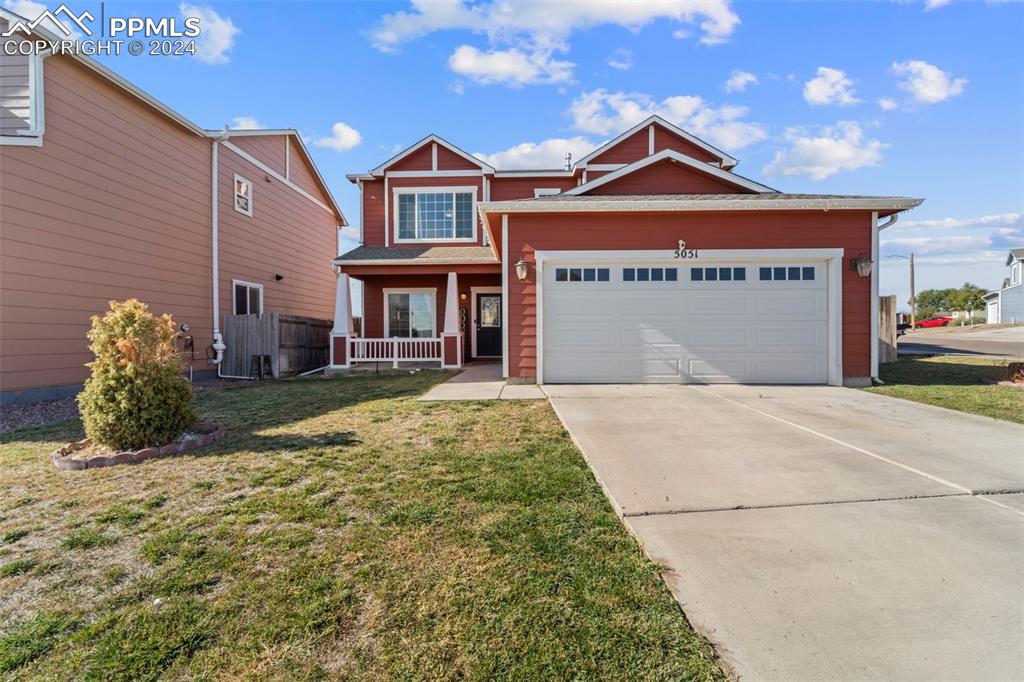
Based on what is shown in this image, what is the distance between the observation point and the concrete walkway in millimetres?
7352

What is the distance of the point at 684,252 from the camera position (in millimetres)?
8484

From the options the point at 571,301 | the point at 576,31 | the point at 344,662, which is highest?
the point at 576,31

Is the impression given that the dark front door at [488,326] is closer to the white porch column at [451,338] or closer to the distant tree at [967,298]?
the white porch column at [451,338]

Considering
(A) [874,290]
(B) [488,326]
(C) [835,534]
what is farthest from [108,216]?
(A) [874,290]

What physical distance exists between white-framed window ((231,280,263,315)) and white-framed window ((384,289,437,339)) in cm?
358

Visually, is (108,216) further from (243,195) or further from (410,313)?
(410,313)

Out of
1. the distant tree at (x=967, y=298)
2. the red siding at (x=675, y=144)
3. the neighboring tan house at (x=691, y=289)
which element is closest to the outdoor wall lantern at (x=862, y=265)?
the neighboring tan house at (x=691, y=289)

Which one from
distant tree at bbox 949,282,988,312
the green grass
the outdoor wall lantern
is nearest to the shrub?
the green grass

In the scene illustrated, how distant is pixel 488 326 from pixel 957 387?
10.7 m

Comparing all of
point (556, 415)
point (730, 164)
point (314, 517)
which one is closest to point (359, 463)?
Result: point (314, 517)

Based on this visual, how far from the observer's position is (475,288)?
1420 centimetres

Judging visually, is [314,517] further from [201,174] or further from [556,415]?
[201,174]

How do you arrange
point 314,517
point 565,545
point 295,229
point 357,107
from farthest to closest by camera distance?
point 295,229 → point 357,107 → point 314,517 → point 565,545

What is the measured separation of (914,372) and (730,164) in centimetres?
719
